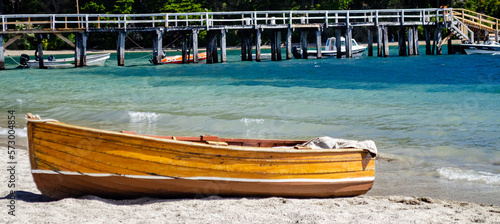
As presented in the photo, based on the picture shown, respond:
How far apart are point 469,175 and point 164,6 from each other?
55761mm

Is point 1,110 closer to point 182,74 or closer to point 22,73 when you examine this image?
point 182,74

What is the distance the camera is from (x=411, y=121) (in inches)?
591

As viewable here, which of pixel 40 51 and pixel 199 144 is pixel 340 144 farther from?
pixel 40 51

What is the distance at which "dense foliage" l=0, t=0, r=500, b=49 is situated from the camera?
2432 inches

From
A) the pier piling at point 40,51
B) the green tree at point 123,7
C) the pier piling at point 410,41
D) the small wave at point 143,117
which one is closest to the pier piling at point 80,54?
the pier piling at point 40,51

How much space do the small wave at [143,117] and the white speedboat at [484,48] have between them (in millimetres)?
31180

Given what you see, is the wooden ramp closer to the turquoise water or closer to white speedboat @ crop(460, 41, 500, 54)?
white speedboat @ crop(460, 41, 500, 54)

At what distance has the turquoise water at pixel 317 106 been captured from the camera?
10.9 metres

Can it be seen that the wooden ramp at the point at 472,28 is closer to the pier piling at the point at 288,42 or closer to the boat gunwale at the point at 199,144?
the pier piling at the point at 288,42

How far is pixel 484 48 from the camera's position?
40.8 m

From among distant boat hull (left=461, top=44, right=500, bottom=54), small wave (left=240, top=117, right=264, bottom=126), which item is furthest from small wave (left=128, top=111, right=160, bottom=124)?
distant boat hull (left=461, top=44, right=500, bottom=54)

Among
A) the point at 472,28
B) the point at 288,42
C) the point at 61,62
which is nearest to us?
the point at 61,62

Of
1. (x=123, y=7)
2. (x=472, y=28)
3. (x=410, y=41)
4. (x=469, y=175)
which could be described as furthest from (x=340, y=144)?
(x=123, y=7)

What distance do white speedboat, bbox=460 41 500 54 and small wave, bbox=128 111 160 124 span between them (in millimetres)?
31180
